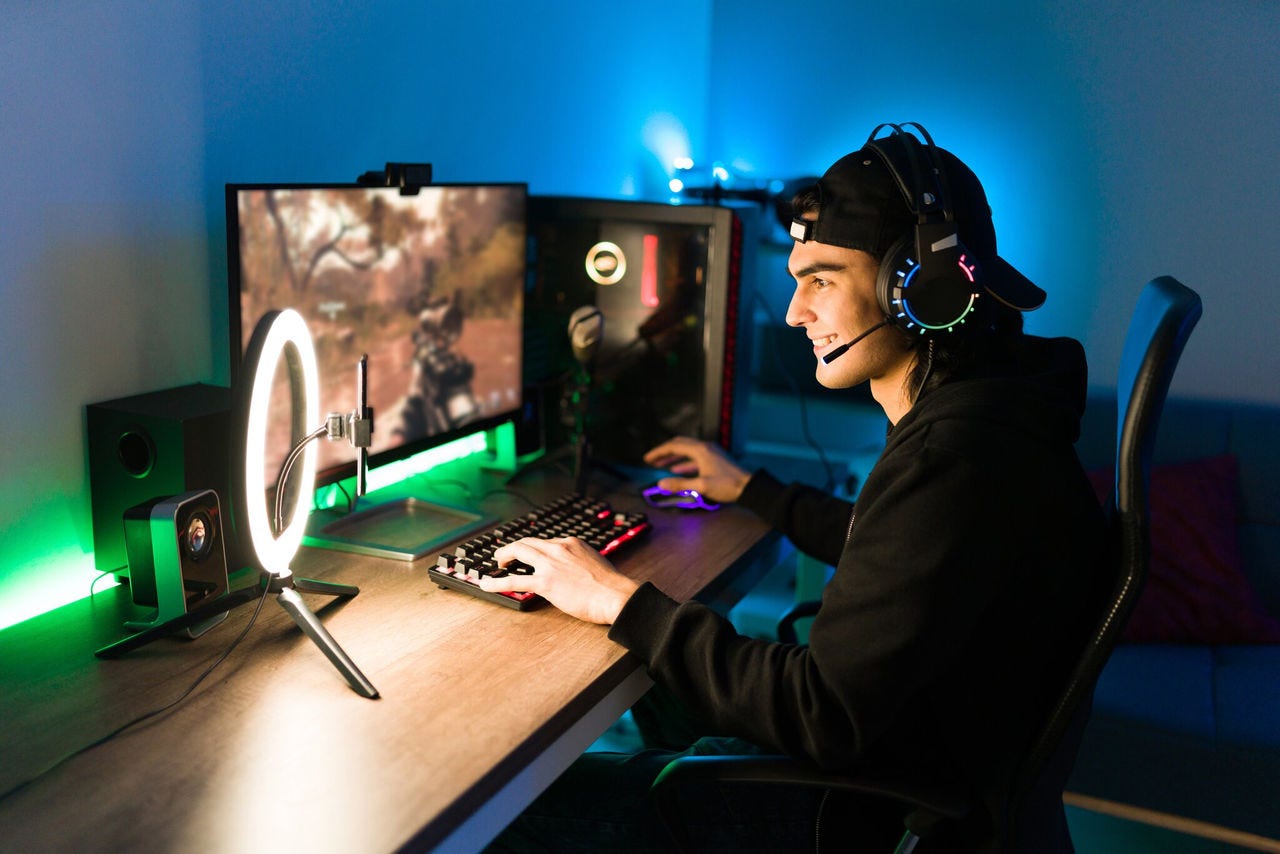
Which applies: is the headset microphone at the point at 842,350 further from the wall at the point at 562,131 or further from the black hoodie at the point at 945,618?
the wall at the point at 562,131

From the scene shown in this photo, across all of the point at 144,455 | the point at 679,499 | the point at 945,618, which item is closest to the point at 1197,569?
the point at 679,499

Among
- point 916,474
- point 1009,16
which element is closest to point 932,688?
point 916,474

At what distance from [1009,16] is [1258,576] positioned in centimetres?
134

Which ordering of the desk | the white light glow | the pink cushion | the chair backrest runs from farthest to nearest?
the pink cushion → the white light glow → the chair backrest → the desk

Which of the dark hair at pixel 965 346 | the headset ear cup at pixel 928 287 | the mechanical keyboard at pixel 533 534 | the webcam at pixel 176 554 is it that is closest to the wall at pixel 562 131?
the webcam at pixel 176 554

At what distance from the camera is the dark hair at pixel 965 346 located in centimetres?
125

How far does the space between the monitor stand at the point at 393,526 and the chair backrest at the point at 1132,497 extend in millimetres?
816

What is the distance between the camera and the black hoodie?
103 cm

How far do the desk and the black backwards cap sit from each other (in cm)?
49

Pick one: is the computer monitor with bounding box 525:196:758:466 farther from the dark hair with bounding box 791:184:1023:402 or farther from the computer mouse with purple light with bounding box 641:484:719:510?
the dark hair with bounding box 791:184:1023:402

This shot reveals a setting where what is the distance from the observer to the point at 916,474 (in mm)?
1060

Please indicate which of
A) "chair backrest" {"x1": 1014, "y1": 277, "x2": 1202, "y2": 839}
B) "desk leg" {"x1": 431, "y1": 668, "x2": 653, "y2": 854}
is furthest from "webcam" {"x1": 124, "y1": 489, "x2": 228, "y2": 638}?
"chair backrest" {"x1": 1014, "y1": 277, "x2": 1202, "y2": 839}

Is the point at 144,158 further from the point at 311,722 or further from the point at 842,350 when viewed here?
the point at 842,350

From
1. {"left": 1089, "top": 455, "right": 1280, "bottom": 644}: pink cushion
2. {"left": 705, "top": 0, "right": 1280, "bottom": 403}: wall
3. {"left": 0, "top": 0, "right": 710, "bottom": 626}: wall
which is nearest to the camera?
{"left": 0, "top": 0, "right": 710, "bottom": 626}: wall
